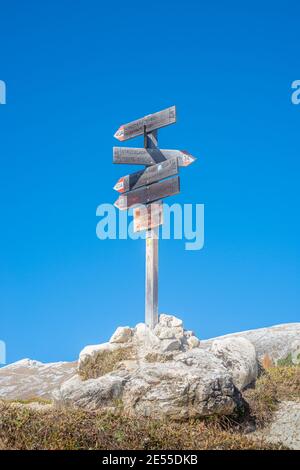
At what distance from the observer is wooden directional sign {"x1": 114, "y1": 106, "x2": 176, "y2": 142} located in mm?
19923

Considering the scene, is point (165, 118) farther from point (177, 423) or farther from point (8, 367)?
point (8, 367)

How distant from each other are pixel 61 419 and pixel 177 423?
2.56 m

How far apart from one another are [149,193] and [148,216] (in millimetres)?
781

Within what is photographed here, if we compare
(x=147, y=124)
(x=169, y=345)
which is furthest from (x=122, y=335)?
(x=147, y=124)

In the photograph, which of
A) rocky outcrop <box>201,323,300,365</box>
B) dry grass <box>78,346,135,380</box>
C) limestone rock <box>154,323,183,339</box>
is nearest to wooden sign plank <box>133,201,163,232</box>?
limestone rock <box>154,323,183,339</box>

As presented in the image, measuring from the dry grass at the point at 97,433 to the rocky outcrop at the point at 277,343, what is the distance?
9532mm

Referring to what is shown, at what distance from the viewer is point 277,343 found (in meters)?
22.8

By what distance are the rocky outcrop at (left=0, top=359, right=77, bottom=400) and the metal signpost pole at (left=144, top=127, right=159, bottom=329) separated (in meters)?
4.73

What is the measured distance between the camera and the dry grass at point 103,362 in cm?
1820

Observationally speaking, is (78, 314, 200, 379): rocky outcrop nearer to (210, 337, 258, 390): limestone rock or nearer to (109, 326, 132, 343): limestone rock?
(109, 326, 132, 343): limestone rock

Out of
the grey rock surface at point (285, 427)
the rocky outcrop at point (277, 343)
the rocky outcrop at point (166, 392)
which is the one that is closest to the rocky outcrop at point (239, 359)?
the grey rock surface at point (285, 427)

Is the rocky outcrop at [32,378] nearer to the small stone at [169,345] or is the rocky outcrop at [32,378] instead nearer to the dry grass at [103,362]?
the dry grass at [103,362]

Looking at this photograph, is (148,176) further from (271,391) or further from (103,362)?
(271,391)

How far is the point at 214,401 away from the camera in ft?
42.6
